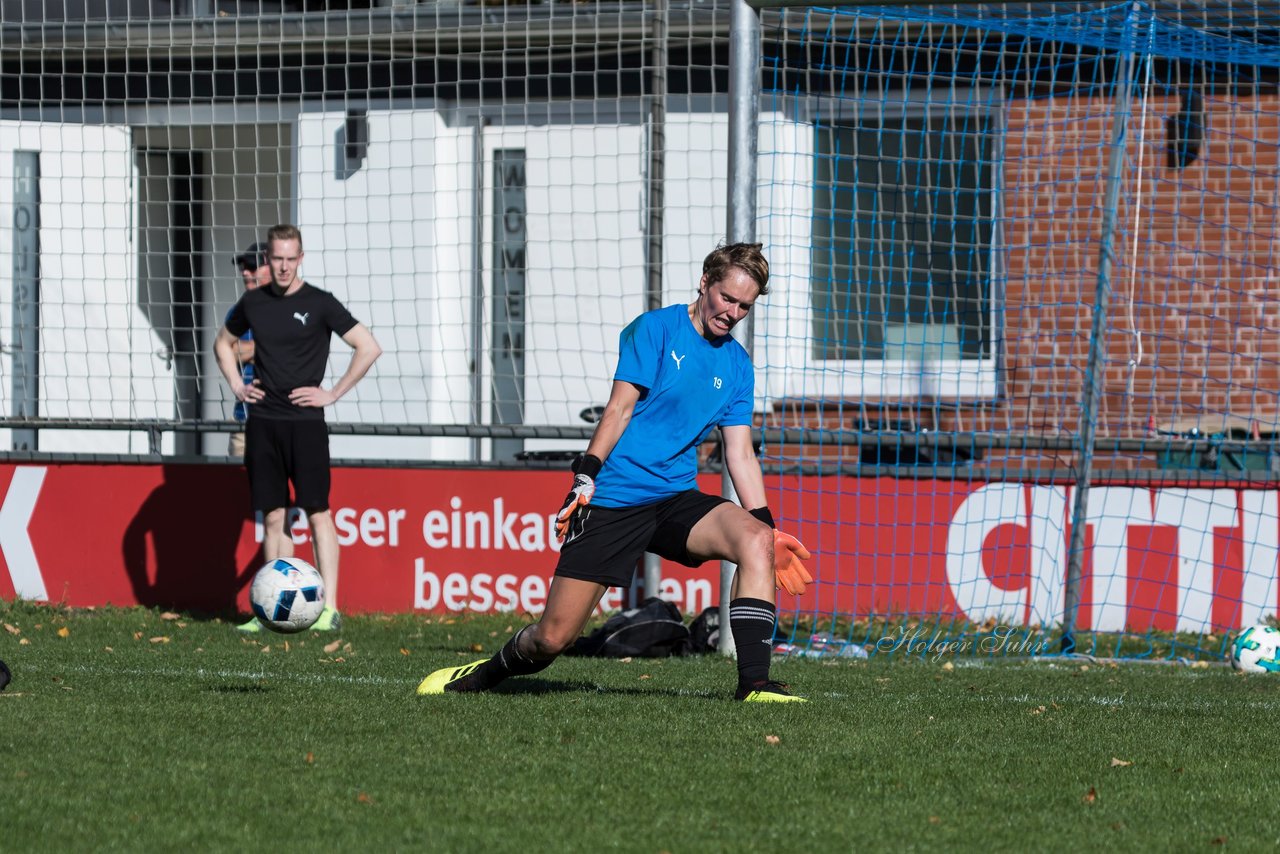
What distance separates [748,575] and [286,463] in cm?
434

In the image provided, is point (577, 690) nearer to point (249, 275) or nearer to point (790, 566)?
point (790, 566)

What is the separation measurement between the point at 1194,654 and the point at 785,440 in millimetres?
2787

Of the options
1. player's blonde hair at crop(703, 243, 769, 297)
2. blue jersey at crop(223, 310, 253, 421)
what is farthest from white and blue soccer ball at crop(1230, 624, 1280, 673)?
blue jersey at crop(223, 310, 253, 421)

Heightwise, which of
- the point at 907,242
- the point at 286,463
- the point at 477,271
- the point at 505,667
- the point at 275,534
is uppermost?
the point at 907,242

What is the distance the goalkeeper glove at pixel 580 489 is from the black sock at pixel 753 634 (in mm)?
767

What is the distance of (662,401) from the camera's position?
254 inches

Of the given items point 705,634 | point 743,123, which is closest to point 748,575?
point 705,634

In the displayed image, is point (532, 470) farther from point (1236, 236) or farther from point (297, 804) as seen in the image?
point (297, 804)

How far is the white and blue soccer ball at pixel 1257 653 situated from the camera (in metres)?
8.59

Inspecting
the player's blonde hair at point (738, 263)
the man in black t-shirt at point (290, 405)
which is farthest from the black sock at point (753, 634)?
the man in black t-shirt at point (290, 405)

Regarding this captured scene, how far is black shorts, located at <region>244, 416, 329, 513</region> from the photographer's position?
9.89m

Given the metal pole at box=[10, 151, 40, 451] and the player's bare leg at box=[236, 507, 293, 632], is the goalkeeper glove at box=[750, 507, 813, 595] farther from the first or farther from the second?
the metal pole at box=[10, 151, 40, 451]

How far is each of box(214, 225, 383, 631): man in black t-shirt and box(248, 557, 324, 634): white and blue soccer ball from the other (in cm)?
194

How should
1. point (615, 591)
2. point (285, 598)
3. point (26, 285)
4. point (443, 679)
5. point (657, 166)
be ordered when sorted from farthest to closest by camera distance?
1. point (26, 285)
2. point (657, 166)
3. point (615, 591)
4. point (285, 598)
5. point (443, 679)
